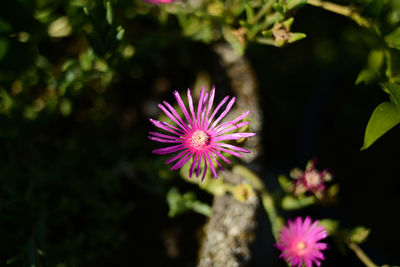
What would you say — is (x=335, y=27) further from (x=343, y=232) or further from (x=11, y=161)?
(x=11, y=161)

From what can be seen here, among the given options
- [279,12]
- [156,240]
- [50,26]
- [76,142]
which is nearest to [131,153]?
[76,142]

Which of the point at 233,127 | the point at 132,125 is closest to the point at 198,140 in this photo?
the point at 233,127

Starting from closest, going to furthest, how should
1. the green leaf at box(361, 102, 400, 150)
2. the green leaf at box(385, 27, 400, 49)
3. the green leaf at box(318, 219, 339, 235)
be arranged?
the green leaf at box(361, 102, 400, 150) → the green leaf at box(385, 27, 400, 49) → the green leaf at box(318, 219, 339, 235)

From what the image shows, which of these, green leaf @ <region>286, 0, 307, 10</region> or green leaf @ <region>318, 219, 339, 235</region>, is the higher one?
green leaf @ <region>286, 0, 307, 10</region>

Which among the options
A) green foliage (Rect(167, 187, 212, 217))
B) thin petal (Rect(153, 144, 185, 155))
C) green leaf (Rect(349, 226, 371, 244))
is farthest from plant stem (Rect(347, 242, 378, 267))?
thin petal (Rect(153, 144, 185, 155))

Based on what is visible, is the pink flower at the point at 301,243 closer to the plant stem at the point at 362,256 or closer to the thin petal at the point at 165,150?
the plant stem at the point at 362,256

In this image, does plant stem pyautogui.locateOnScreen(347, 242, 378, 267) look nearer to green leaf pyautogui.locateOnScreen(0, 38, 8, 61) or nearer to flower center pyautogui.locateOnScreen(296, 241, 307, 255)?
flower center pyautogui.locateOnScreen(296, 241, 307, 255)
